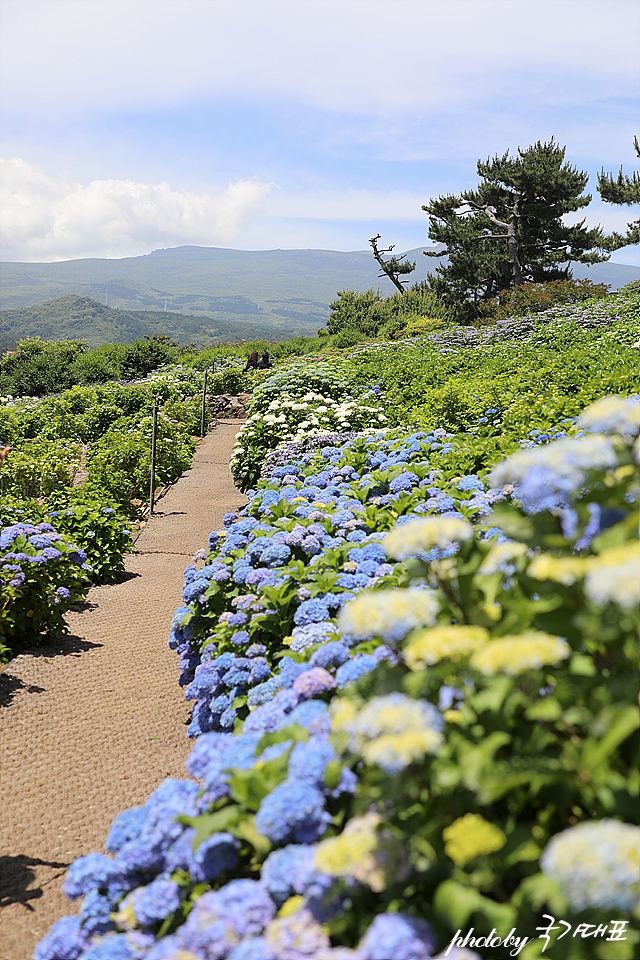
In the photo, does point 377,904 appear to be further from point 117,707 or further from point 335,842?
point 117,707

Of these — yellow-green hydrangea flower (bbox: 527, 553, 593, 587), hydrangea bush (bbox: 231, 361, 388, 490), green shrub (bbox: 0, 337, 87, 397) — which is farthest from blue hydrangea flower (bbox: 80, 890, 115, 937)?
green shrub (bbox: 0, 337, 87, 397)

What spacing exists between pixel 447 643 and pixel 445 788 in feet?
0.91

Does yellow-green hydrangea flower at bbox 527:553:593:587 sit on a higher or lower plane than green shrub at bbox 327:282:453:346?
lower

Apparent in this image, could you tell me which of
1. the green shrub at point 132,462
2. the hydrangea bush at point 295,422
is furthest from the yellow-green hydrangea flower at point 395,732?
the green shrub at point 132,462

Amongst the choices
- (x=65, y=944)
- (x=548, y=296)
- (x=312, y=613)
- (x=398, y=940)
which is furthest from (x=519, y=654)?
(x=548, y=296)

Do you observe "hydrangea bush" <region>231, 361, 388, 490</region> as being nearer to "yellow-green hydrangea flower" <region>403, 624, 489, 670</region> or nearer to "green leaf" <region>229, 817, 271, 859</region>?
"green leaf" <region>229, 817, 271, 859</region>

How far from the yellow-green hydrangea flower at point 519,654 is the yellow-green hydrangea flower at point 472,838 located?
0.28 meters

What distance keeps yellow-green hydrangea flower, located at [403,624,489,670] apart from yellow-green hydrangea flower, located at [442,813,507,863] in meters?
0.30

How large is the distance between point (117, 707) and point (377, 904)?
2948 mm

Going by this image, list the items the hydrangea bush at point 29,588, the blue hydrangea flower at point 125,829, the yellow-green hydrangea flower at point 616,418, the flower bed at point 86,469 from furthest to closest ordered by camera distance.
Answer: the flower bed at point 86,469, the hydrangea bush at point 29,588, the blue hydrangea flower at point 125,829, the yellow-green hydrangea flower at point 616,418

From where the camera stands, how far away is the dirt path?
2.60 meters

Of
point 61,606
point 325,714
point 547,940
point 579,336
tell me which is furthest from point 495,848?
point 579,336

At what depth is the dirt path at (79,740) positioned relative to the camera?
8.54ft

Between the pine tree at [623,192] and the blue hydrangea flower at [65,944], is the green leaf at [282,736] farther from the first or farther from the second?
the pine tree at [623,192]
